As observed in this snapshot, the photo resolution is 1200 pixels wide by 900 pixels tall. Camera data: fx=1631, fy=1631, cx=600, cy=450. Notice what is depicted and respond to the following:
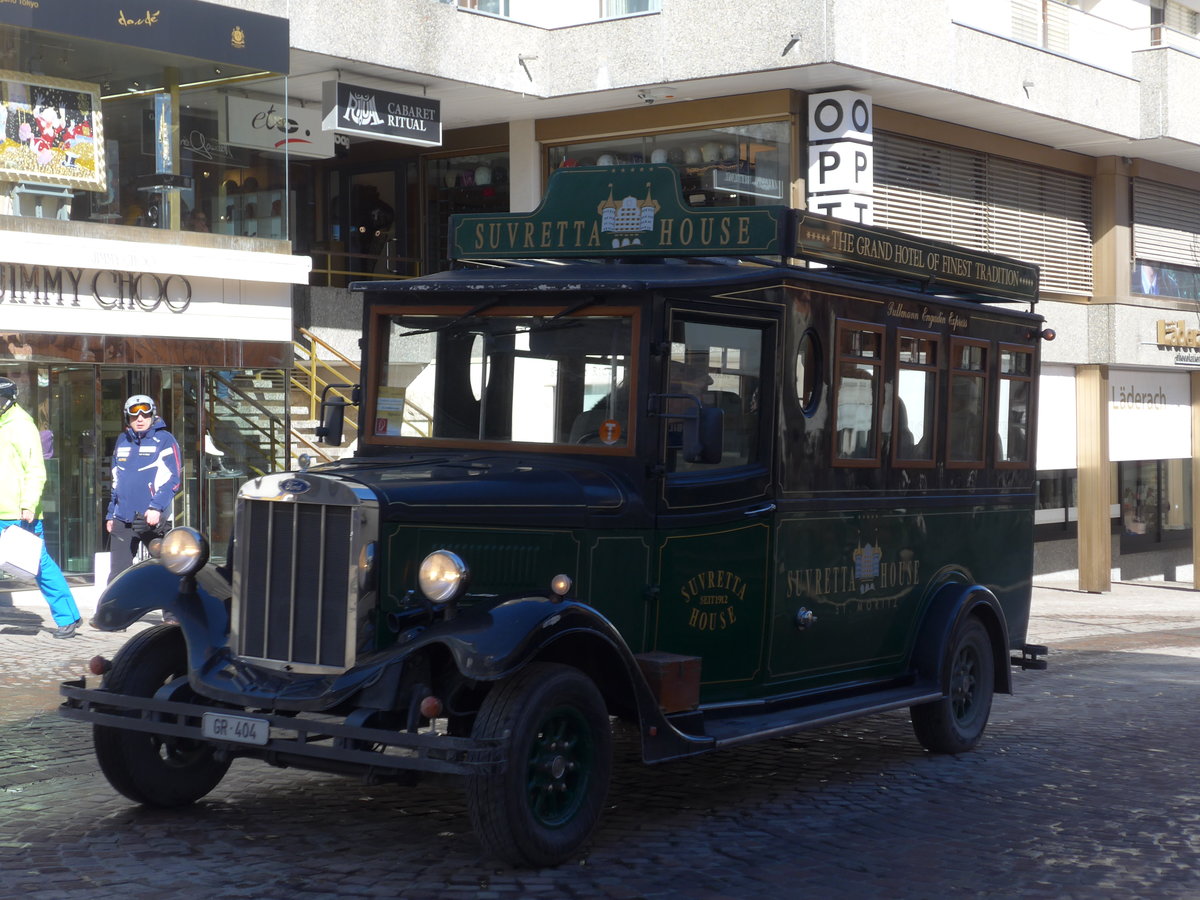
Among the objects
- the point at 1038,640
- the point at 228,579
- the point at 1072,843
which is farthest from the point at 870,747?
the point at 1038,640

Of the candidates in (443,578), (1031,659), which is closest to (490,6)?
(1031,659)

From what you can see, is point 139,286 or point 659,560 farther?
point 139,286

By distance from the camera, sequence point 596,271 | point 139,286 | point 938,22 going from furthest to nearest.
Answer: point 938,22 < point 139,286 < point 596,271

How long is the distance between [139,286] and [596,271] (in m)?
9.03

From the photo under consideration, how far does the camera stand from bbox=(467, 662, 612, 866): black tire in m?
5.94

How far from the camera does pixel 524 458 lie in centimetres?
729

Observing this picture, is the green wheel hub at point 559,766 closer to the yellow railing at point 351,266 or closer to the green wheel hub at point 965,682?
the green wheel hub at point 965,682

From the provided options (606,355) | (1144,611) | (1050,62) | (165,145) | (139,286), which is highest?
(1050,62)

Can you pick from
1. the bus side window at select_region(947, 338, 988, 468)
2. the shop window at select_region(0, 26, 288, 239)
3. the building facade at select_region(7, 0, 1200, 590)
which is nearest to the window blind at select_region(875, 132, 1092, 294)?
the building facade at select_region(7, 0, 1200, 590)

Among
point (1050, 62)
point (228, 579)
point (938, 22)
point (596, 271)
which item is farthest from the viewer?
point (1050, 62)

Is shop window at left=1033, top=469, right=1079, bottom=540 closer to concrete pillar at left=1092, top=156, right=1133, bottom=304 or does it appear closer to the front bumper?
concrete pillar at left=1092, top=156, right=1133, bottom=304

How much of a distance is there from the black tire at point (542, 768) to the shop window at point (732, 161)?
520 inches

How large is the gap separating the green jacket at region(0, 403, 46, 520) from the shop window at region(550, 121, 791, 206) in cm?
842

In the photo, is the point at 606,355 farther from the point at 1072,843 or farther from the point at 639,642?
the point at 1072,843
